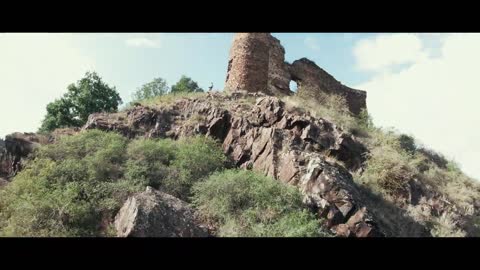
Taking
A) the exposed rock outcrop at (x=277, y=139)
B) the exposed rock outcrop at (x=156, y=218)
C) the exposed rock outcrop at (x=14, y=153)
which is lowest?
the exposed rock outcrop at (x=156, y=218)

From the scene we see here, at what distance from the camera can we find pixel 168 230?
1077cm

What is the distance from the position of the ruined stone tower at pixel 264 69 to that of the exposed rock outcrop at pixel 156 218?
11.3 m

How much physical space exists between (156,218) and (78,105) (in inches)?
726

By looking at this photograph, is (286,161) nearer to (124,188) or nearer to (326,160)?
(326,160)

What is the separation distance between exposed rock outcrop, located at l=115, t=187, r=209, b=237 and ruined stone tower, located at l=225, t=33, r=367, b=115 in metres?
11.3

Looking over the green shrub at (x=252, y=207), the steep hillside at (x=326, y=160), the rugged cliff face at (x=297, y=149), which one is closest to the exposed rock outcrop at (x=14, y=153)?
the steep hillside at (x=326, y=160)

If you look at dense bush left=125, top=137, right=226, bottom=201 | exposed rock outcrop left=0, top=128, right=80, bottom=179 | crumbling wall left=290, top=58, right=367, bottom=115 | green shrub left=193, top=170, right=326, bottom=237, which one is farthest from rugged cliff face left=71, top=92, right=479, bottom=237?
crumbling wall left=290, top=58, right=367, bottom=115

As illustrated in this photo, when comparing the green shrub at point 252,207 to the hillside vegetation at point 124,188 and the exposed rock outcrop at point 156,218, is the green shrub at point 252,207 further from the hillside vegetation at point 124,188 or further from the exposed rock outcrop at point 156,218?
the exposed rock outcrop at point 156,218

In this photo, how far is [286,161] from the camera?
A: 14.8 meters

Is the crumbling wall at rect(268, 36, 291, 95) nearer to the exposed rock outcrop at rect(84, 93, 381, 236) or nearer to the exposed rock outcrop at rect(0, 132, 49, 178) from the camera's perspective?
the exposed rock outcrop at rect(84, 93, 381, 236)

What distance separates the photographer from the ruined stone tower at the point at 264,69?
22.8 meters
